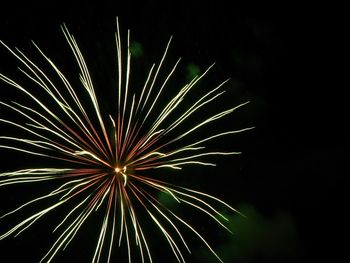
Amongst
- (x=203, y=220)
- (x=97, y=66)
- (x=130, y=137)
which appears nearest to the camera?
(x=130, y=137)

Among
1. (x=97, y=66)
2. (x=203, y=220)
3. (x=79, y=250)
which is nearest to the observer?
(x=97, y=66)

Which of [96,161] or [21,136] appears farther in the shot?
[21,136]

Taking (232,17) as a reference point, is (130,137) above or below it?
below

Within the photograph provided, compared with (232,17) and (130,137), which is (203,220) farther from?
(232,17)

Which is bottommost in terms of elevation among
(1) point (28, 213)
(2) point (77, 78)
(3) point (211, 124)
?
(3) point (211, 124)

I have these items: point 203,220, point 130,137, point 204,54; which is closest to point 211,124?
point 204,54

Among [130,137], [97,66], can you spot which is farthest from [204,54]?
[130,137]

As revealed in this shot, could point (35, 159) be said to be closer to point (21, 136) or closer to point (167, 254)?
point (21, 136)

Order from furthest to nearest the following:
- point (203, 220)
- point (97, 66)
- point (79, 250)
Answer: point (203, 220) < point (79, 250) < point (97, 66)

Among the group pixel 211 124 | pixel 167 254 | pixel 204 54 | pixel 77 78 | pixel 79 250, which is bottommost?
pixel 167 254
